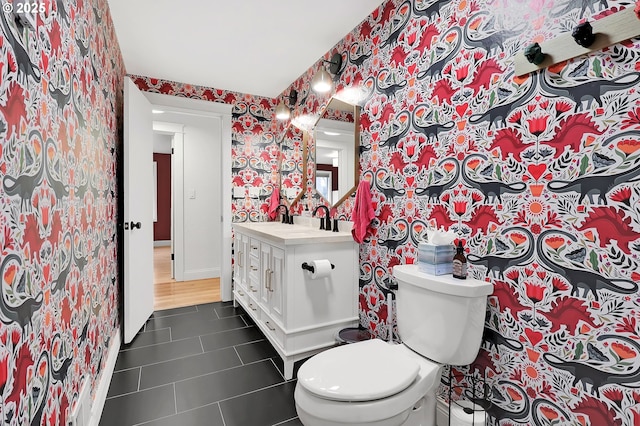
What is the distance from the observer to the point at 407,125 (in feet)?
5.82

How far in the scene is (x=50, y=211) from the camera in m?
0.97

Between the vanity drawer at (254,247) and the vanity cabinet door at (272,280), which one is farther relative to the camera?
the vanity drawer at (254,247)

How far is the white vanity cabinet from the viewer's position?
1.96m

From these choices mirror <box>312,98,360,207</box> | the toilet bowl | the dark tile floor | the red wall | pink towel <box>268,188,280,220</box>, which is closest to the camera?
the toilet bowl

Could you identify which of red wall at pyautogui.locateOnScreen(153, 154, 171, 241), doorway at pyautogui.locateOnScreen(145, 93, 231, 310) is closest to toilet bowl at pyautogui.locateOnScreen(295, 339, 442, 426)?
doorway at pyautogui.locateOnScreen(145, 93, 231, 310)

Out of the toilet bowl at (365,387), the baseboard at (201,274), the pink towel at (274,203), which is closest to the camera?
the toilet bowl at (365,387)

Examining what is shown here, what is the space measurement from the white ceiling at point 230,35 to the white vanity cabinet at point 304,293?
1.45m

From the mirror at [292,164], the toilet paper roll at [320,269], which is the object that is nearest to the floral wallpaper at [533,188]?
the toilet paper roll at [320,269]

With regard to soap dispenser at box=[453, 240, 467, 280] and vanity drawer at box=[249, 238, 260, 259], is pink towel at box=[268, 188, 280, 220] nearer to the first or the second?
vanity drawer at box=[249, 238, 260, 259]

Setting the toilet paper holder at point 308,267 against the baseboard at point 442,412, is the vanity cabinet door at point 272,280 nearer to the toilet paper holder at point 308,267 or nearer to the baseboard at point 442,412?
the toilet paper holder at point 308,267

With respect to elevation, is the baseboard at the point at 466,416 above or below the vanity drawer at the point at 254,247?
below

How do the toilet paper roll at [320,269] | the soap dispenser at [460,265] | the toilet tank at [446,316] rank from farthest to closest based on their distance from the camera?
the toilet paper roll at [320,269] → the soap dispenser at [460,265] → the toilet tank at [446,316]

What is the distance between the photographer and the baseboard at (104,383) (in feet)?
5.05

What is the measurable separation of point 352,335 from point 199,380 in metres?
0.99
